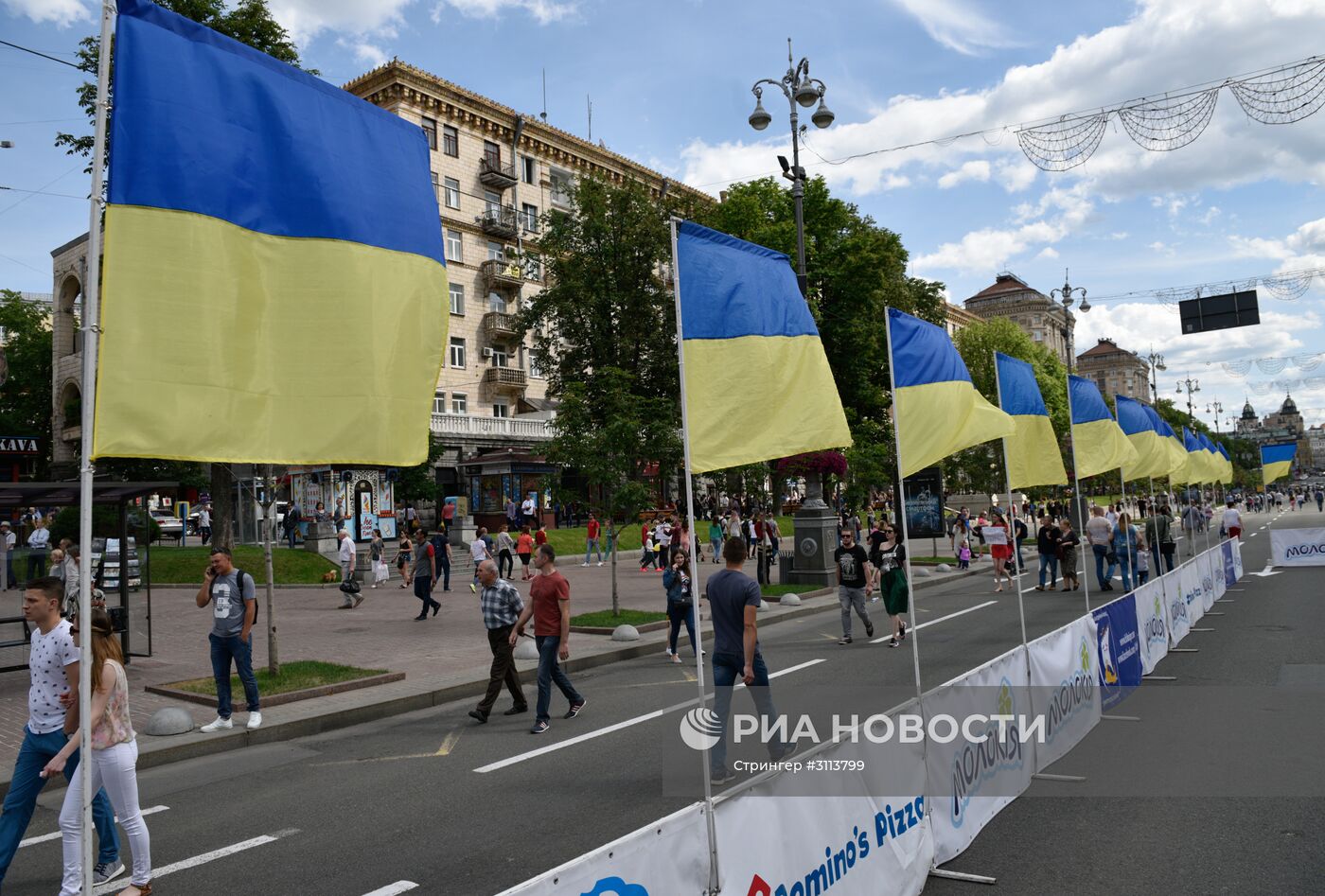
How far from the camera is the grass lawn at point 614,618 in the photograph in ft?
54.2

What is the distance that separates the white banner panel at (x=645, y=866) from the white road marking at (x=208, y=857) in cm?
377

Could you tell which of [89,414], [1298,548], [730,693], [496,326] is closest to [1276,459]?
[1298,548]

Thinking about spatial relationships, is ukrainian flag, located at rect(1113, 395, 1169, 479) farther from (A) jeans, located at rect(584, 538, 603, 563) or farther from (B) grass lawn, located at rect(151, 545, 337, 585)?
(B) grass lawn, located at rect(151, 545, 337, 585)

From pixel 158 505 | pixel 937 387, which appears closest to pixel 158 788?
pixel 937 387

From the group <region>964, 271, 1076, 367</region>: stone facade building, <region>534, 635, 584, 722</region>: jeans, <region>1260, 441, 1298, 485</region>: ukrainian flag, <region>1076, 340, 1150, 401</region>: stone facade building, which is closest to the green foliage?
<region>534, 635, 584, 722</region>: jeans

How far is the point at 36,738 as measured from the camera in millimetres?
5199

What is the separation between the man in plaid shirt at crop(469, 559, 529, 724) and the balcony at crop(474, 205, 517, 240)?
39398 millimetres

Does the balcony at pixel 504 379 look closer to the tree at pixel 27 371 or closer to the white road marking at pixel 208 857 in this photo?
the tree at pixel 27 371

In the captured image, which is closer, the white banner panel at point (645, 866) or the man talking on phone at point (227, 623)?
the white banner panel at point (645, 866)

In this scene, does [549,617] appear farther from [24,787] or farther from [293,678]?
[24,787]

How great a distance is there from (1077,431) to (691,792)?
1111 cm

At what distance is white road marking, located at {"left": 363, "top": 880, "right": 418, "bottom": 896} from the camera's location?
5180 mm

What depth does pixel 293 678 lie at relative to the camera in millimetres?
11531

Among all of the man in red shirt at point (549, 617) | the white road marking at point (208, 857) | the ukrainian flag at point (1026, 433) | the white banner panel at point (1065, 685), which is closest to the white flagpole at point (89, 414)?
the white road marking at point (208, 857)
